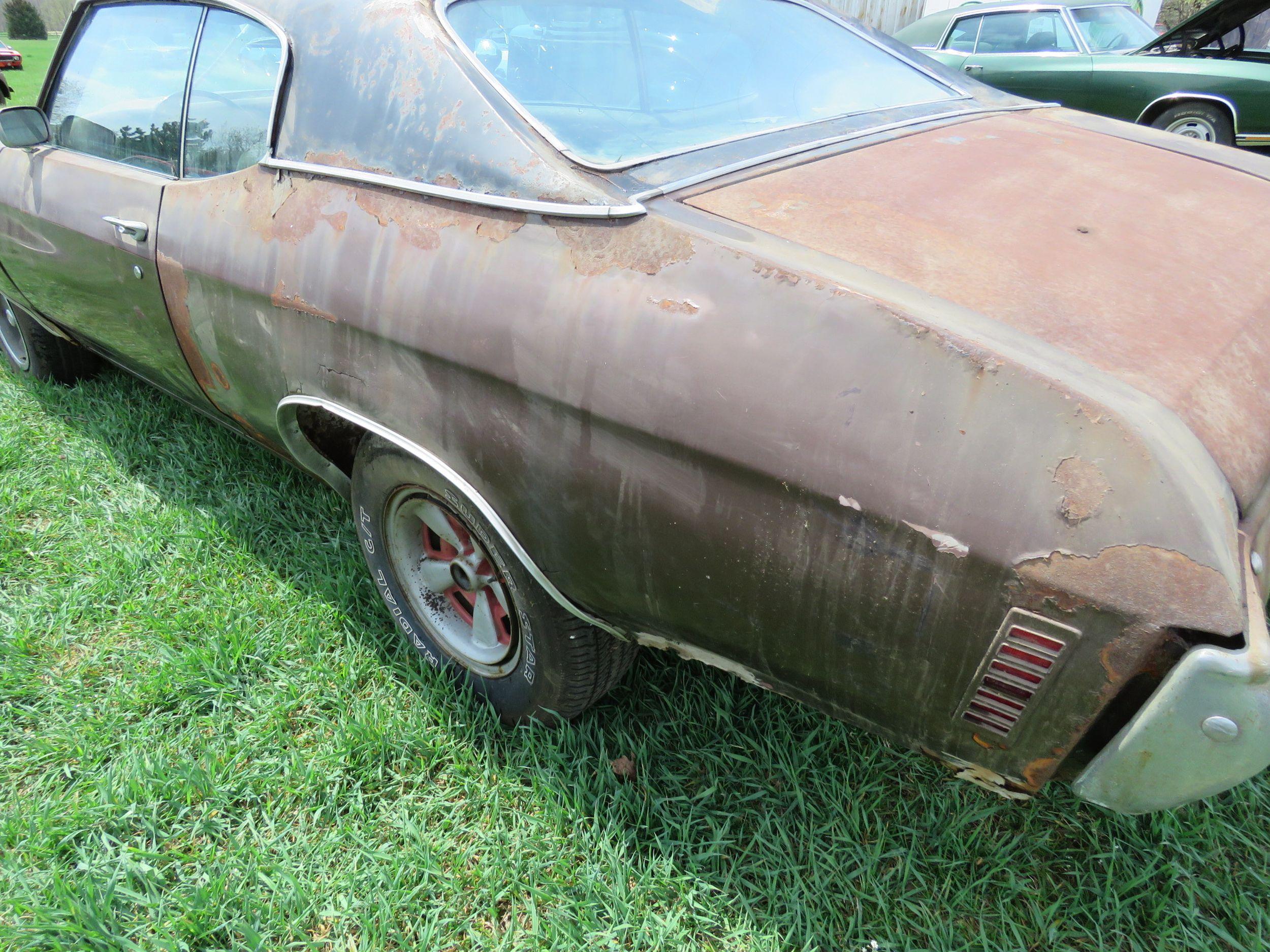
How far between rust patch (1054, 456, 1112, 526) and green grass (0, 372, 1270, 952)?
A: 110 centimetres

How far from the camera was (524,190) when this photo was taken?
1.52 meters

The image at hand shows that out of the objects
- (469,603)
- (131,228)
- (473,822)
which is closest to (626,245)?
(469,603)

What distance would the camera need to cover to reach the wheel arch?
5969mm

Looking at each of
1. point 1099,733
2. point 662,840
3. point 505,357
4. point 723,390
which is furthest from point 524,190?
point 662,840

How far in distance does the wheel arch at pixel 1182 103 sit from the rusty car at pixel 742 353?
493 cm

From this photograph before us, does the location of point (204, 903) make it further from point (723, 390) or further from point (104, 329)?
point (104, 329)

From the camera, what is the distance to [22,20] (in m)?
27.9

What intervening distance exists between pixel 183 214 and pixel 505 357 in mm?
1241

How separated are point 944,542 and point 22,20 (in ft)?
123

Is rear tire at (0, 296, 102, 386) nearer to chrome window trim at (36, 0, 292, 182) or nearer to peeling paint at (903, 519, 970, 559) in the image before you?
chrome window trim at (36, 0, 292, 182)

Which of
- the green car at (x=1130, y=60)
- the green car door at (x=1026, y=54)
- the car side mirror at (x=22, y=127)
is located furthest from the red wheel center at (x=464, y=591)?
the green car door at (x=1026, y=54)

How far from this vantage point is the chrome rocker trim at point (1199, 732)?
99 cm

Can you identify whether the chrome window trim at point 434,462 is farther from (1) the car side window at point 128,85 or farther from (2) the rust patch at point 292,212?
(1) the car side window at point 128,85

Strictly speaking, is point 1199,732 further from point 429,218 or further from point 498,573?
point 429,218
